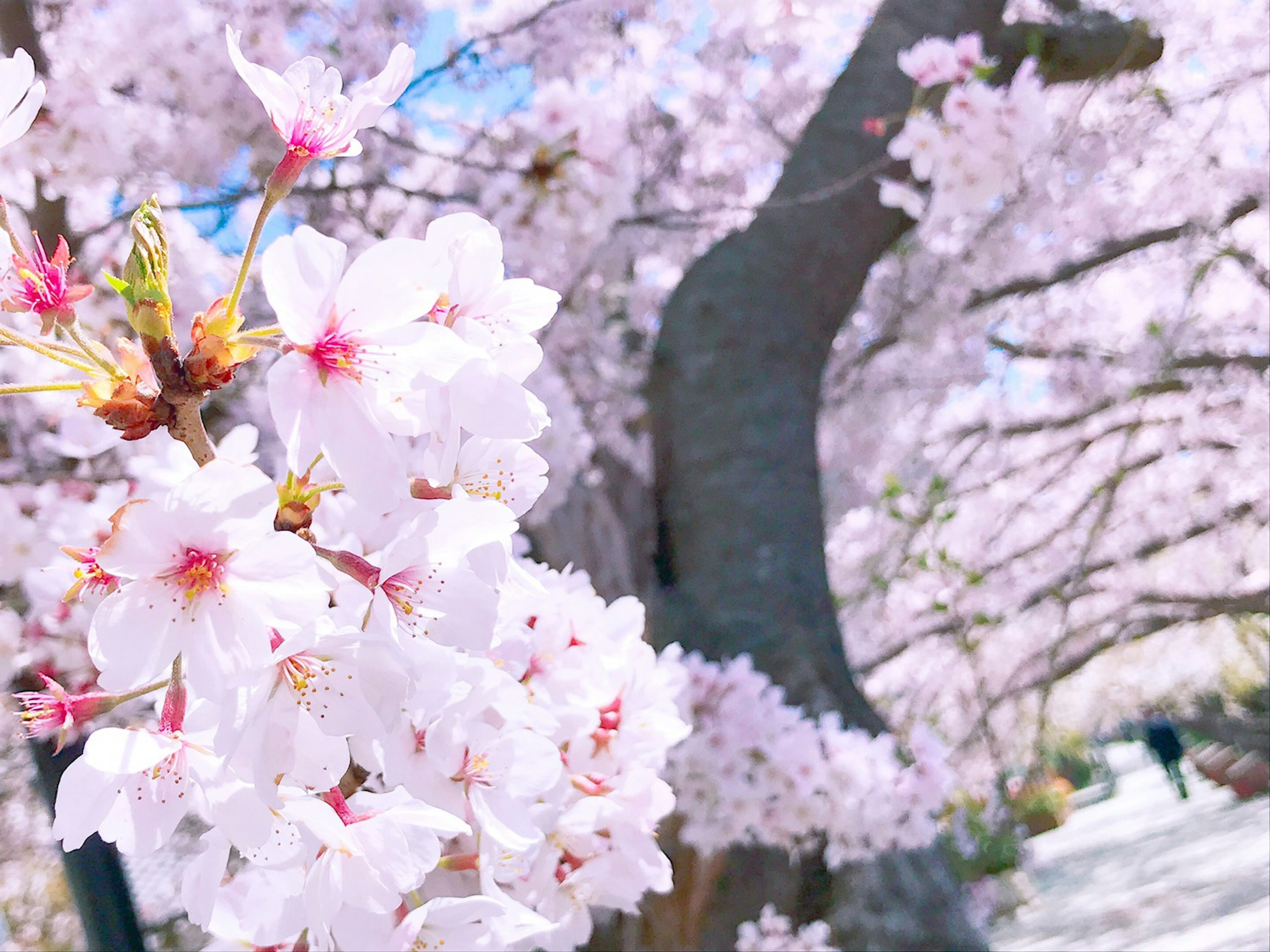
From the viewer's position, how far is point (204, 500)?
0.59 metres

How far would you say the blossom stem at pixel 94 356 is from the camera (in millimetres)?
653

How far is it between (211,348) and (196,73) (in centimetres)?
307

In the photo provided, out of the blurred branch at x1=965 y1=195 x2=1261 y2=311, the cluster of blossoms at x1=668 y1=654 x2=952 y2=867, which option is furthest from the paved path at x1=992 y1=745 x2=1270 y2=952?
the blurred branch at x1=965 y1=195 x2=1261 y2=311

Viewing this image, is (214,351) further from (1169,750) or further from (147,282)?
(1169,750)

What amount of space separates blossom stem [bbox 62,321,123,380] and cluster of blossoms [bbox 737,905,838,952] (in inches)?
74.0

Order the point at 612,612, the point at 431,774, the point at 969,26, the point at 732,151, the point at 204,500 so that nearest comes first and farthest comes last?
the point at 204,500 < the point at 431,774 < the point at 612,612 < the point at 969,26 < the point at 732,151

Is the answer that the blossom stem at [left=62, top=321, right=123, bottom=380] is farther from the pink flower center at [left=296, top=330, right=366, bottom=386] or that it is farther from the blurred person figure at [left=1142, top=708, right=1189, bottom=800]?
the blurred person figure at [left=1142, top=708, right=1189, bottom=800]

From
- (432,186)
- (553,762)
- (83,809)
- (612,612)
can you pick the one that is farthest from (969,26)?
(83,809)

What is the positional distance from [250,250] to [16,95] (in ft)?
0.58

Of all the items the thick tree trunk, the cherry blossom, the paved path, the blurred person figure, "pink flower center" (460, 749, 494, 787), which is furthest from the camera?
the blurred person figure

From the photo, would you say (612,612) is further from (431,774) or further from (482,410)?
(482,410)

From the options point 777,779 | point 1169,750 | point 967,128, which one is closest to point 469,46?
point 967,128

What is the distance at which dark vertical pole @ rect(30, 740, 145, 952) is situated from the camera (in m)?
2.46

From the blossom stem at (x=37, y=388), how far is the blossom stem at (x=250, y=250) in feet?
0.36
